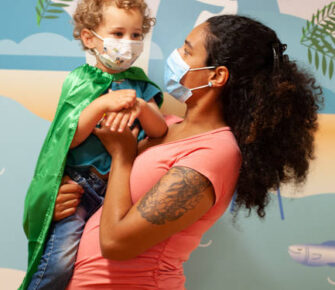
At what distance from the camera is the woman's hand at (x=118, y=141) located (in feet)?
4.90

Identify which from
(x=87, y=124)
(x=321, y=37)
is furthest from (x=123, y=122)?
(x=321, y=37)

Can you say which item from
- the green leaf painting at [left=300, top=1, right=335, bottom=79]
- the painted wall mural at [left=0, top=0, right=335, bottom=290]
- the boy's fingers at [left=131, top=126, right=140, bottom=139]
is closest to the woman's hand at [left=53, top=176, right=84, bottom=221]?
the boy's fingers at [left=131, top=126, right=140, bottom=139]

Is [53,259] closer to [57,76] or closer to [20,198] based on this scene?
[20,198]

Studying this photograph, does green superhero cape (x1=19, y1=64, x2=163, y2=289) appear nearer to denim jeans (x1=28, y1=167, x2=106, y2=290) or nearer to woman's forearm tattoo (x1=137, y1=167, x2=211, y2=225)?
denim jeans (x1=28, y1=167, x2=106, y2=290)

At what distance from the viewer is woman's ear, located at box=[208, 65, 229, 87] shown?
148 centimetres

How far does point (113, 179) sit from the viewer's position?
1419mm

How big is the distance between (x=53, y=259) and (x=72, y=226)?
13cm

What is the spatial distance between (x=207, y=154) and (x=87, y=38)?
0.76 meters

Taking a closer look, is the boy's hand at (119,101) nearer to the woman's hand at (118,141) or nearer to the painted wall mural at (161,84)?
the woman's hand at (118,141)

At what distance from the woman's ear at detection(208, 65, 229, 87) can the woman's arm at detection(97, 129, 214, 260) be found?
1.19 ft

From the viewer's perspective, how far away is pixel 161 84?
1.94 m

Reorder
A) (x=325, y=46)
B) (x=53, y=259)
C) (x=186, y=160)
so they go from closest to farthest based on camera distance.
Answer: (x=186, y=160) < (x=53, y=259) < (x=325, y=46)

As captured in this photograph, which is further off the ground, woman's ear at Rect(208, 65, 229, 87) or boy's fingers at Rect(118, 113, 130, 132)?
woman's ear at Rect(208, 65, 229, 87)

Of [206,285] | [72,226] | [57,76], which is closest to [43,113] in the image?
[57,76]
